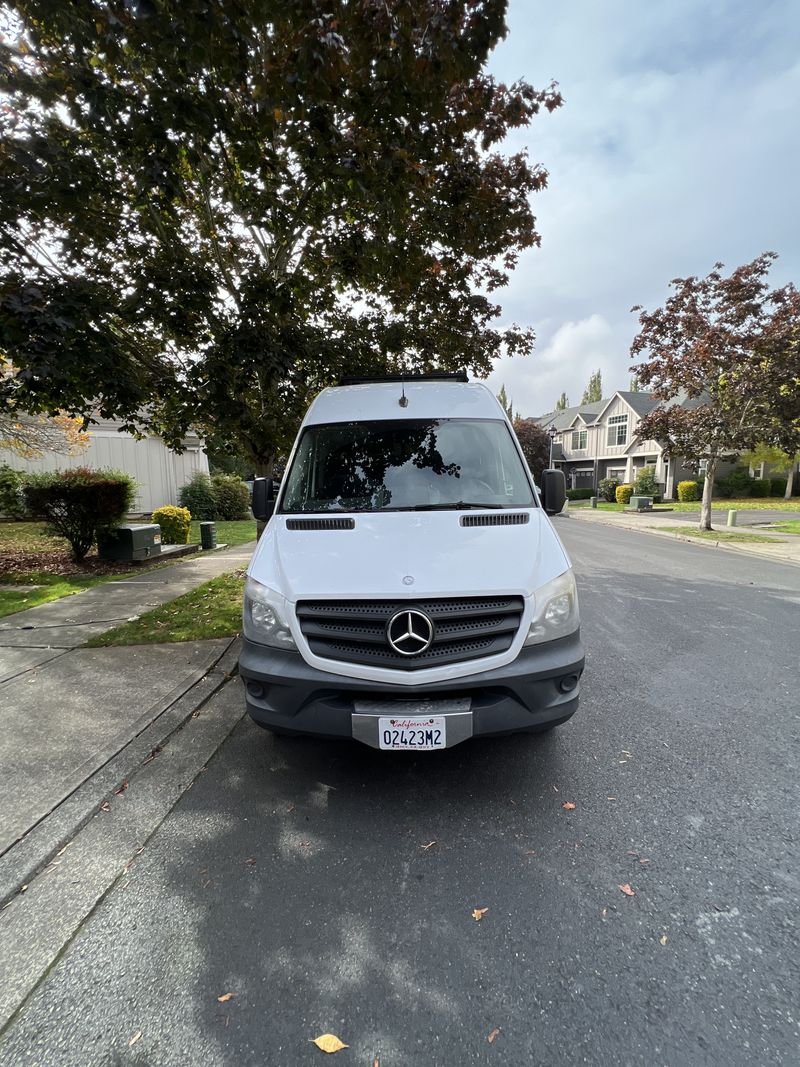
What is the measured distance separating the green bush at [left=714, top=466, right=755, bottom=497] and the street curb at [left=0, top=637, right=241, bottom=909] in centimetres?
4222

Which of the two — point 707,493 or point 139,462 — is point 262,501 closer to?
point 707,493

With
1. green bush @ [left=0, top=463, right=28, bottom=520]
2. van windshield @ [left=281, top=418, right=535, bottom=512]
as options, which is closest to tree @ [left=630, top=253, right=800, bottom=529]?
van windshield @ [left=281, top=418, right=535, bottom=512]

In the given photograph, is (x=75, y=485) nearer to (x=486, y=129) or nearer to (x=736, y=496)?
(x=486, y=129)

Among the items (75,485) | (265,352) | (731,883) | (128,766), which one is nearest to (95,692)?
(128,766)

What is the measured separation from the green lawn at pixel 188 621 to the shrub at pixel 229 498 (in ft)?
46.1

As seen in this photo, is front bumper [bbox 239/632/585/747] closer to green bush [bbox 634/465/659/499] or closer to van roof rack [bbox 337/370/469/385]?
van roof rack [bbox 337/370/469/385]

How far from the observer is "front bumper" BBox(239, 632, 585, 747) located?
2715 millimetres

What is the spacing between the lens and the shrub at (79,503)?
31.1 ft

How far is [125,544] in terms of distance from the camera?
32.9 feet

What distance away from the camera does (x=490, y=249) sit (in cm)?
741

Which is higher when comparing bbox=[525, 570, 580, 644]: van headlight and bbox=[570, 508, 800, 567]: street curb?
bbox=[525, 570, 580, 644]: van headlight

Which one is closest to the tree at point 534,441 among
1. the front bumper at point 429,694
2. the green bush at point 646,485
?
the green bush at point 646,485

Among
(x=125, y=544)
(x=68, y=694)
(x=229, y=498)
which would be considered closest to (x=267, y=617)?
(x=68, y=694)

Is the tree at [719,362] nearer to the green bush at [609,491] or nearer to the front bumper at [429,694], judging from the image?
the front bumper at [429,694]
